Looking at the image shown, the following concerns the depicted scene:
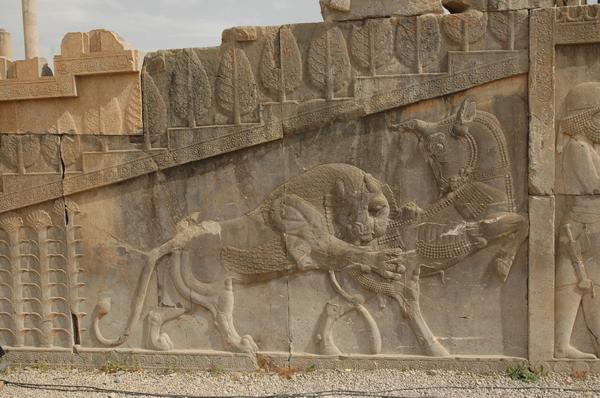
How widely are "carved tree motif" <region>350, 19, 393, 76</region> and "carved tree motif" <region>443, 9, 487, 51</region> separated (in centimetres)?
52

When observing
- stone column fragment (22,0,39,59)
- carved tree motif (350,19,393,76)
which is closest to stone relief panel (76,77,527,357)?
carved tree motif (350,19,393,76)

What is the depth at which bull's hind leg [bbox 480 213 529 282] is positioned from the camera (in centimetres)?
479

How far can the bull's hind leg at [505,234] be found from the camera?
4.79 metres

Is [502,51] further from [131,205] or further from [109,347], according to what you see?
[109,347]

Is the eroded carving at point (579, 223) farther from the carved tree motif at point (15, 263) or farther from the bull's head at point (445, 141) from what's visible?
the carved tree motif at point (15, 263)

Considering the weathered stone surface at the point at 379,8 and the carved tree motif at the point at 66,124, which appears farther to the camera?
the carved tree motif at the point at 66,124

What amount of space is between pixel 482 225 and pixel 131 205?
3.29 meters

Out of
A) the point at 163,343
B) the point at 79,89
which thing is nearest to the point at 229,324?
the point at 163,343

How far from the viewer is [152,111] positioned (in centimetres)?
523

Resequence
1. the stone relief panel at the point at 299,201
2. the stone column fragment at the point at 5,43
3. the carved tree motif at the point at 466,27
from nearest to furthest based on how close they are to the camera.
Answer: the carved tree motif at the point at 466,27 < the stone relief panel at the point at 299,201 < the stone column fragment at the point at 5,43

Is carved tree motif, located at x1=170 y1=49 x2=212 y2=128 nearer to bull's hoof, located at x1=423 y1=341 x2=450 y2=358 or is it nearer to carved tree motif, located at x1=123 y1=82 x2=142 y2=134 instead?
carved tree motif, located at x1=123 y1=82 x2=142 y2=134

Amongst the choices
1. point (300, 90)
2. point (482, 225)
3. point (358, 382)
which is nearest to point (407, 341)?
point (358, 382)

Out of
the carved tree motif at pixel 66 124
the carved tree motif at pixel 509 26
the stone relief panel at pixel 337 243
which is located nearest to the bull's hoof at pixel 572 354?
the stone relief panel at pixel 337 243

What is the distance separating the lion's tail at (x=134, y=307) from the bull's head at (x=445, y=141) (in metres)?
2.63
